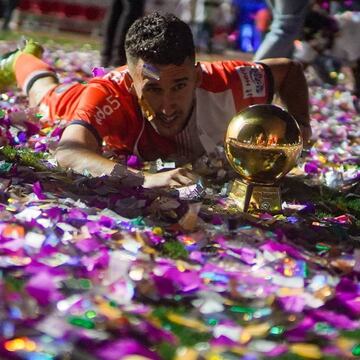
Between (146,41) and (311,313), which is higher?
(146,41)

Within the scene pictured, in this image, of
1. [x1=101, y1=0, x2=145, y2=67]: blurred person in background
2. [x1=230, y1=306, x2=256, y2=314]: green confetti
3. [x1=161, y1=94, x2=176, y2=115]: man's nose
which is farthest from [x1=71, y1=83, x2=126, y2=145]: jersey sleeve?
[x1=101, y1=0, x2=145, y2=67]: blurred person in background

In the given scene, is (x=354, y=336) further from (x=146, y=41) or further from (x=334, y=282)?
(x=146, y=41)

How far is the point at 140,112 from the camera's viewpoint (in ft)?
11.2

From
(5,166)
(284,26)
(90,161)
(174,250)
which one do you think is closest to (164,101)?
(90,161)

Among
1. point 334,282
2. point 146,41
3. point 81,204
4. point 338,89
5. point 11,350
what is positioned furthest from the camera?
point 338,89

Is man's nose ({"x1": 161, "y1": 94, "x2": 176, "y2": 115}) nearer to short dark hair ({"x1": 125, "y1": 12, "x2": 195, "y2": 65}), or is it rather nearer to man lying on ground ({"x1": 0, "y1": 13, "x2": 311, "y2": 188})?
man lying on ground ({"x1": 0, "y1": 13, "x2": 311, "y2": 188})

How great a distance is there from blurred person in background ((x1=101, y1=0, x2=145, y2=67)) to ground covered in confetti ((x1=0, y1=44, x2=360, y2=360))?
3.07 m

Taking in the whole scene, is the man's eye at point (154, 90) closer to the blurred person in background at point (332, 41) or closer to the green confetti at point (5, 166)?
the green confetti at point (5, 166)

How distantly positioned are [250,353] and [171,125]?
5.80 feet

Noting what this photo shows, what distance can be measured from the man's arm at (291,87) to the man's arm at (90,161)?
103 cm

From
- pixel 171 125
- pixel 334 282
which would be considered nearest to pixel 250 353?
pixel 334 282

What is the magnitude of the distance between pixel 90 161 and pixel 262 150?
746 mm

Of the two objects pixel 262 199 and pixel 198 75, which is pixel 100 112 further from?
pixel 262 199

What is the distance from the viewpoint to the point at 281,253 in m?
2.28
